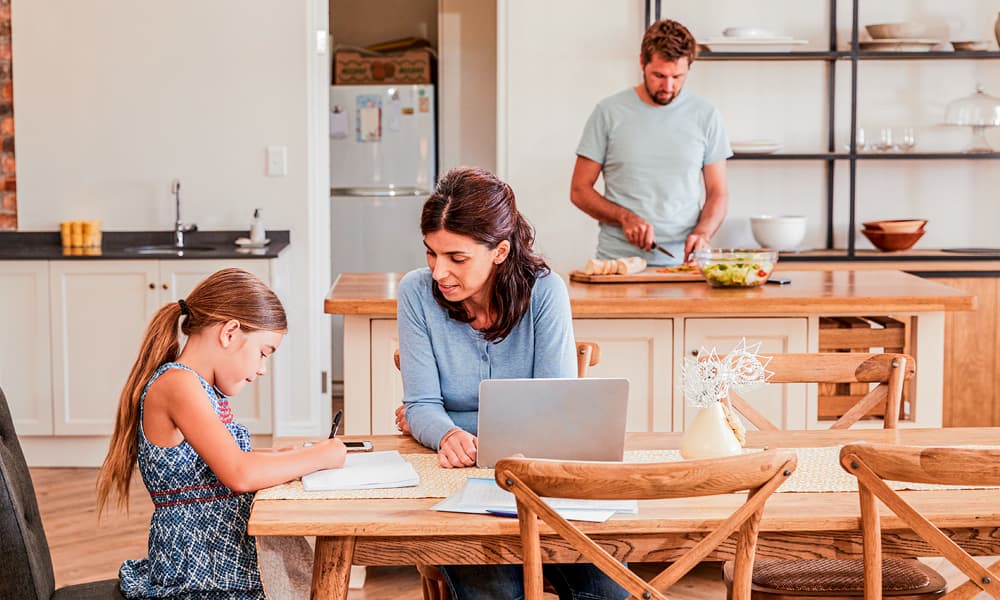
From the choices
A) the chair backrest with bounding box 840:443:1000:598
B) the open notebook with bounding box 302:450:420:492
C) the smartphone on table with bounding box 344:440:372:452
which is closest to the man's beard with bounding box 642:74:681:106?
the smartphone on table with bounding box 344:440:372:452

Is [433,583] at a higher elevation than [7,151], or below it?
below

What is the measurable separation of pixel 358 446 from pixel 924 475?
974 mm

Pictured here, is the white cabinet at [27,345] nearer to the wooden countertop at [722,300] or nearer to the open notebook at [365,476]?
the wooden countertop at [722,300]

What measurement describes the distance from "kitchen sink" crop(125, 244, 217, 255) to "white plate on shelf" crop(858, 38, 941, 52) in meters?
2.88

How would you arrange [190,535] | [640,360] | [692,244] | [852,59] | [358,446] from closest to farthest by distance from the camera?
[190,535]
[358,446]
[640,360]
[692,244]
[852,59]

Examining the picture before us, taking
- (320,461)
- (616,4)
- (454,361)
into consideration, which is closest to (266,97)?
(616,4)

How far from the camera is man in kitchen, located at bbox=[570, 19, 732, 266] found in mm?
4109

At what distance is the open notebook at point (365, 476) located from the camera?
6.15 feet

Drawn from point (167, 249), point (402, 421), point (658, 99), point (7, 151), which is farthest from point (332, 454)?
point (7, 151)

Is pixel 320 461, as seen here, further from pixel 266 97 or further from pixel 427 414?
pixel 266 97

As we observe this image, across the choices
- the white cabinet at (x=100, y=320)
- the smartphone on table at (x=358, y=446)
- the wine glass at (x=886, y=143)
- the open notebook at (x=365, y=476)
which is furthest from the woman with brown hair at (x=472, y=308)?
the wine glass at (x=886, y=143)

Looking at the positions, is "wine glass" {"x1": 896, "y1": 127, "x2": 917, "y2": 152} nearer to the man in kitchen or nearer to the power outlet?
the man in kitchen

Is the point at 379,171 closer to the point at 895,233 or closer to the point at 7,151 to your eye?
the point at 7,151

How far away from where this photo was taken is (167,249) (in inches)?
192
